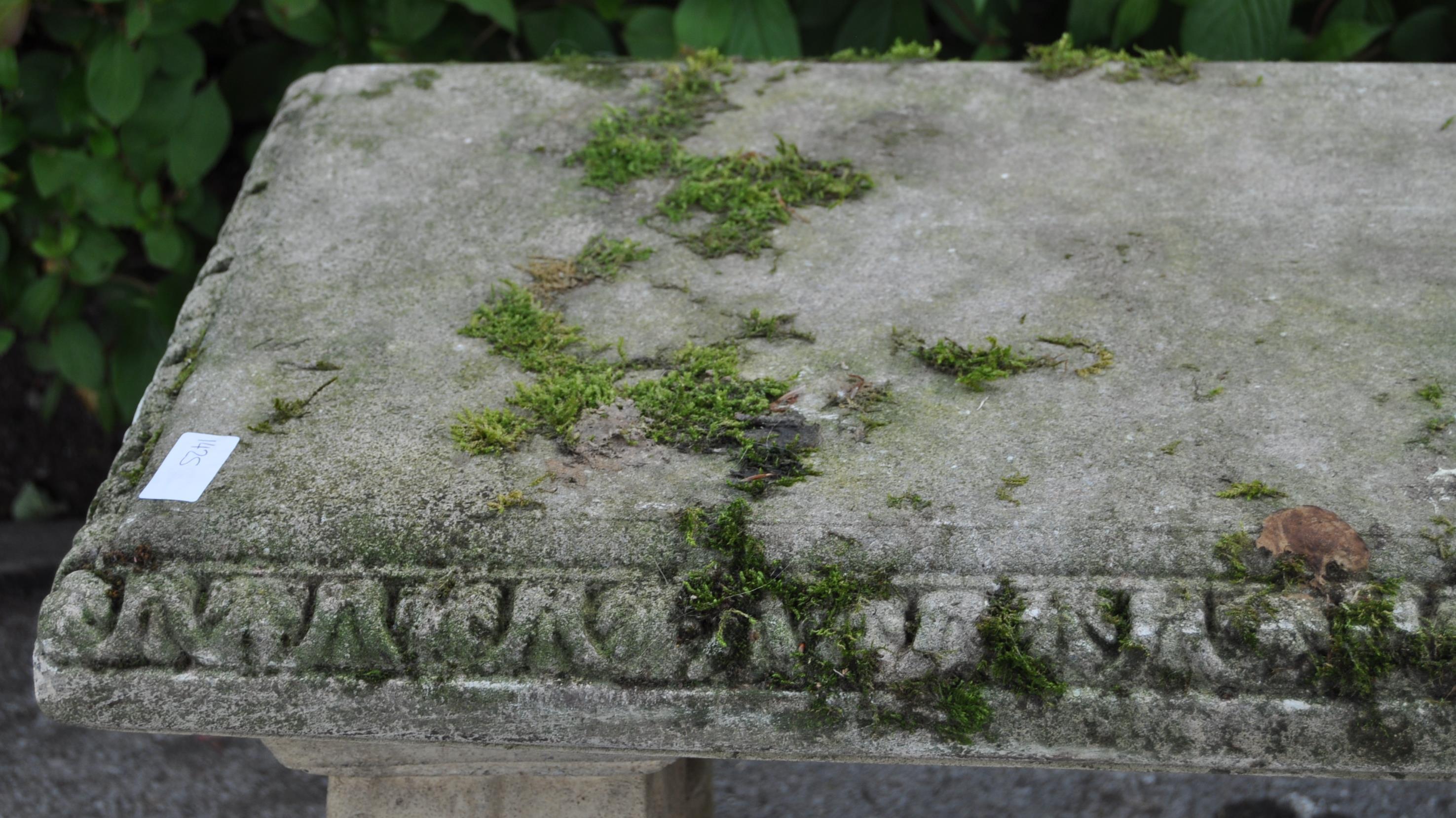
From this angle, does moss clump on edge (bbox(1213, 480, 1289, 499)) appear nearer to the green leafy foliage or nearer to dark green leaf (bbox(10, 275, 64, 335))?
the green leafy foliage

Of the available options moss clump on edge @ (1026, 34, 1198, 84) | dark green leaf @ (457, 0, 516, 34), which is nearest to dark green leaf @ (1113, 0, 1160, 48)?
moss clump on edge @ (1026, 34, 1198, 84)

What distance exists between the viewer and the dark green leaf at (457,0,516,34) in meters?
1.89

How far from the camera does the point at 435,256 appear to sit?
150 cm

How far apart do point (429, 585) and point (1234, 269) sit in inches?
42.3

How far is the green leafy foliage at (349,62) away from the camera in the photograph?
1.72 metres

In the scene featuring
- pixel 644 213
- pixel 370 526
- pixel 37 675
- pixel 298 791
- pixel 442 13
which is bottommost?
pixel 298 791

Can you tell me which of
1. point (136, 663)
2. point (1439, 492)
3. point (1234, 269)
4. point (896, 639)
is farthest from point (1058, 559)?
point (136, 663)

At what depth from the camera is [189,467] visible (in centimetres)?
119

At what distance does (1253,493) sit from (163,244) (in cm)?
218

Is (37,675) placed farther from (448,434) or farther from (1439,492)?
(1439,492)

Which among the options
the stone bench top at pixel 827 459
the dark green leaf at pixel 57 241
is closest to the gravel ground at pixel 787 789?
the dark green leaf at pixel 57 241

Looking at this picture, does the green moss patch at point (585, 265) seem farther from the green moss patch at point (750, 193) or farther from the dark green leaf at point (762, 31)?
the dark green leaf at point (762, 31)

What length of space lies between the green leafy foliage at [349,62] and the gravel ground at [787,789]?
2.66ft

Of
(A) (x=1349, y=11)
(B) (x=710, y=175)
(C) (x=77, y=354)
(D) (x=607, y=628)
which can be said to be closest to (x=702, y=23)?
(B) (x=710, y=175)
